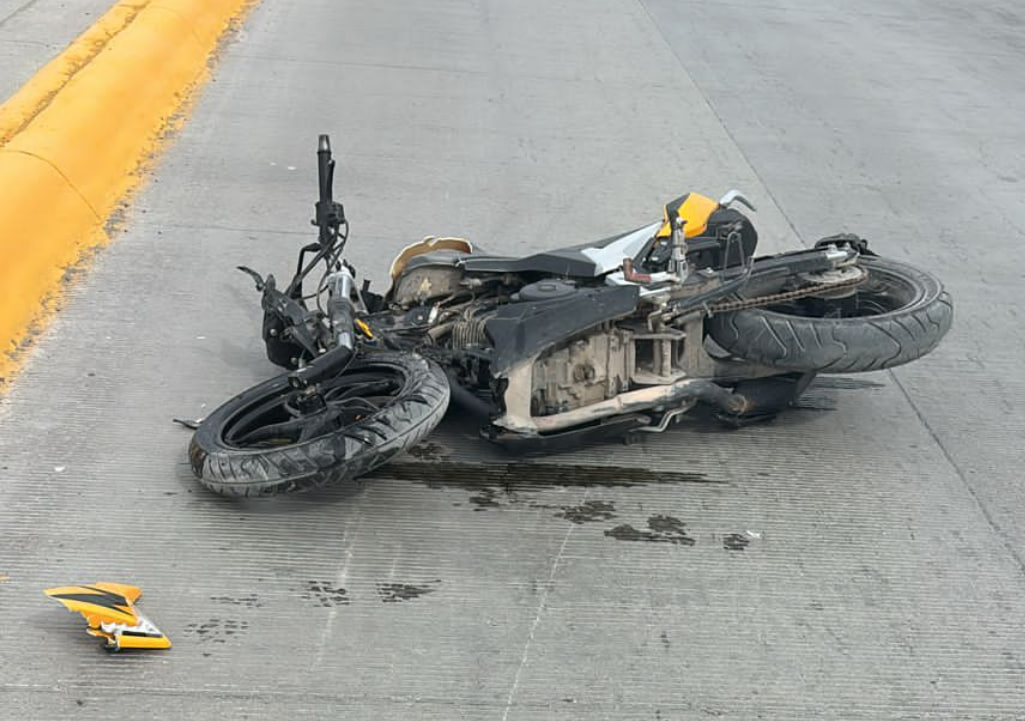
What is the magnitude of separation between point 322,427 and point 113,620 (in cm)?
123

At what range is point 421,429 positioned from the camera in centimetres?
444

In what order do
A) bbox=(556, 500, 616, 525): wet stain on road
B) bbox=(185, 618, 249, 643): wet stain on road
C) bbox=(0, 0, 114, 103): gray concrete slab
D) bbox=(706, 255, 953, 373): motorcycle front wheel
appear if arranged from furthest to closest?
bbox=(0, 0, 114, 103): gray concrete slab, bbox=(706, 255, 953, 373): motorcycle front wheel, bbox=(556, 500, 616, 525): wet stain on road, bbox=(185, 618, 249, 643): wet stain on road

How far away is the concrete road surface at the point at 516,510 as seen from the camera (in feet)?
12.3

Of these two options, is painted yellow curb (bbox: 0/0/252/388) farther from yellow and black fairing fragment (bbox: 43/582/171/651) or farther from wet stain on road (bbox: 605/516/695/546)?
wet stain on road (bbox: 605/516/695/546)

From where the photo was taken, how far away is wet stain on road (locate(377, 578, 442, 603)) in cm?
408

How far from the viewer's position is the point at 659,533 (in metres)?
4.54

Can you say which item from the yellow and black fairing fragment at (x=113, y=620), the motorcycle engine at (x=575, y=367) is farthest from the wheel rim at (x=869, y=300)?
the yellow and black fairing fragment at (x=113, y=620)

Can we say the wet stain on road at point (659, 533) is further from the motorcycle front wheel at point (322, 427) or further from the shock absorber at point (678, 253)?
the shock absorber at point (678, 253)

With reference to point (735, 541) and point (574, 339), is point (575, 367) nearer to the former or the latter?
point (574, 339)

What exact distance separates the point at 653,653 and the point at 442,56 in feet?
26.9

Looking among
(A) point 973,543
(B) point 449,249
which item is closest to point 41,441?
(B) point 449,249

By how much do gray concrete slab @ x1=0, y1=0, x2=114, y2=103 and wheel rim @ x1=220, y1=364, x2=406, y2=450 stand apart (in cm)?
462

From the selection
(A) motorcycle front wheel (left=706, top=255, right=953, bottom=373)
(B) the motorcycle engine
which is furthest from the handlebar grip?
(A) motorcycle front wheel (left=706, top=255, right=953, bottom=373)

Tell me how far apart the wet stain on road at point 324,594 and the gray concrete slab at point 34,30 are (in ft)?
18.5
